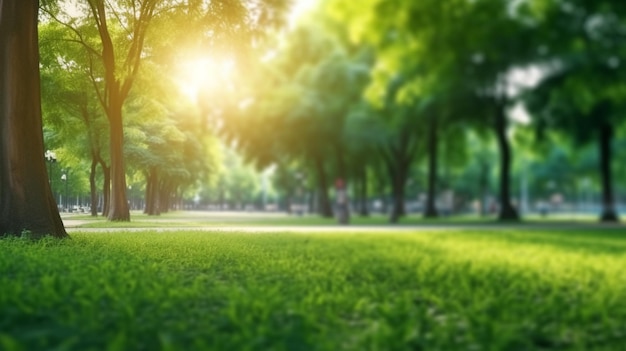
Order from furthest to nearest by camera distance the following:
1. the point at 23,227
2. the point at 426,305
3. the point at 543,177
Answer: the point at 543,177 → the point at 23,227 → the point at 426,305

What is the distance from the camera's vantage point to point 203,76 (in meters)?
8.75

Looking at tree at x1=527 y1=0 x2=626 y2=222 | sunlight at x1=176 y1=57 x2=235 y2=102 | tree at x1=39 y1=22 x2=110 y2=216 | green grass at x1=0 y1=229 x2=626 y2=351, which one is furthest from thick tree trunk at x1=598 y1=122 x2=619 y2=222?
tree at x1=39 y1=22 x2=110 y2=216

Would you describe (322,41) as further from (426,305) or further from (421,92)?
(426,305)

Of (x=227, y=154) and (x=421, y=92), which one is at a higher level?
(x=421, y=92)

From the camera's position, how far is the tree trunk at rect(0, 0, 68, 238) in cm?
742

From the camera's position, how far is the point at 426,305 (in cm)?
562

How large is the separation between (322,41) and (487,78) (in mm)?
9963

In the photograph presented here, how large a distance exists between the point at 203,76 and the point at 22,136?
258 centimetres

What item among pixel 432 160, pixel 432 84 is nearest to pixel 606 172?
pixel 432 160

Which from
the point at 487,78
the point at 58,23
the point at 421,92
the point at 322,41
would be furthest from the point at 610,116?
the point at 58,23

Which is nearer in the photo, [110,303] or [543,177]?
[110,303]

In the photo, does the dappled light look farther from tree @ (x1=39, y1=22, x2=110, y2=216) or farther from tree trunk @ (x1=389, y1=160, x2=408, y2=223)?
tree trunk @ (x1=389, y1=160, x2=408, y2=223)

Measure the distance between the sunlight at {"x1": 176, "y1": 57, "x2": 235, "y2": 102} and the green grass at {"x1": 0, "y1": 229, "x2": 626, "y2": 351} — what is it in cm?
205

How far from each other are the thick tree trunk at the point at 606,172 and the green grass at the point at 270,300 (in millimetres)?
22956
